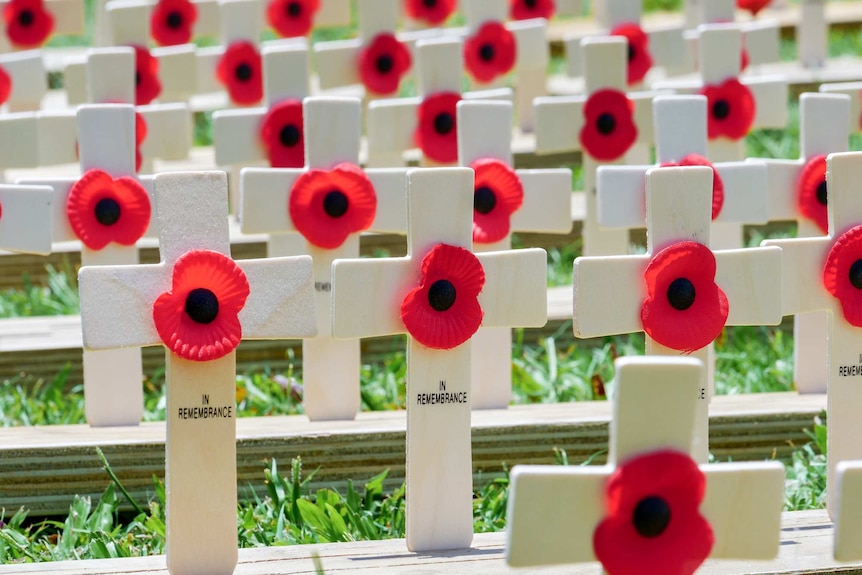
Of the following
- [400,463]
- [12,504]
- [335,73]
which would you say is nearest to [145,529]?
[12,504]

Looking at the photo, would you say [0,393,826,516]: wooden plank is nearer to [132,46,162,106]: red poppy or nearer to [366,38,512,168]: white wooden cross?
[366,38,512,168]: white wooden cross

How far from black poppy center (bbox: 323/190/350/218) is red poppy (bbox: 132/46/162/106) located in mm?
1531

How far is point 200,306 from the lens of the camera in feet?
6.72

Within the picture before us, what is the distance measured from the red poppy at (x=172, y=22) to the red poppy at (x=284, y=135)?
5.54 feet

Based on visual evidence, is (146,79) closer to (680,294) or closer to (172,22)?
(172,22)

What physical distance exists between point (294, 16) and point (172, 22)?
0.45m

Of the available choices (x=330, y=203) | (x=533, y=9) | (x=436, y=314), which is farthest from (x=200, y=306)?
(x=533, y=9)

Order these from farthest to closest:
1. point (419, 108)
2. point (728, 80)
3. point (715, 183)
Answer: point (728, 80), point (419, 108), point (715, 183)

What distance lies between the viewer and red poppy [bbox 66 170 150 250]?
284cm

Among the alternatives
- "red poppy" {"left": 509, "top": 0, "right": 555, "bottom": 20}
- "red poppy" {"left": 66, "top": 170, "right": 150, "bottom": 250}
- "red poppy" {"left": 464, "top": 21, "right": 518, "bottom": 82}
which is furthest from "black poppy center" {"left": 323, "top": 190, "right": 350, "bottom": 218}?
"red poppy" {"left": 509, "top": 0, "right": 555, "bottom": 20}

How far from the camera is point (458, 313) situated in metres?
2.21

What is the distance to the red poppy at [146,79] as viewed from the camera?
4156mm

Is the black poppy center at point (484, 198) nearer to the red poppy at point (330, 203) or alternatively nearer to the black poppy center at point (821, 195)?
the red poppy at point (330, 203)

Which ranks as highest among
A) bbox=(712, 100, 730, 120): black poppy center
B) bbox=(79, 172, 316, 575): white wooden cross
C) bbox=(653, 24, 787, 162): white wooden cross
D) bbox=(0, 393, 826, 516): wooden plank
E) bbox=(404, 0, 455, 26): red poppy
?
bbox=(404, 0, 455, 26): red poppy
